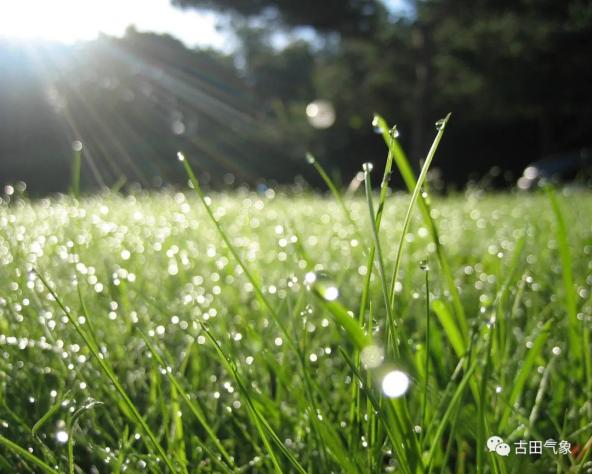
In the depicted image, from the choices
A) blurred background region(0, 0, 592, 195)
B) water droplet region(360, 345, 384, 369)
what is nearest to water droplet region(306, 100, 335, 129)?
blurred background region(0, 0, 592, 195)

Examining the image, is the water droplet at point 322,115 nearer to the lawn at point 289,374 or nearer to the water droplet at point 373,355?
the lawn at point 289,374

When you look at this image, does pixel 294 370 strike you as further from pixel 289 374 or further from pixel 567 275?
pixel 567 275

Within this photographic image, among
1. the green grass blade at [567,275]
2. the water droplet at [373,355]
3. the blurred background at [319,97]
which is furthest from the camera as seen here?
the blurred background at [319,97]

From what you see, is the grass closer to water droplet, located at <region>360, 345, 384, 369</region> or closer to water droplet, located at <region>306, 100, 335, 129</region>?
water droplet, located at <region>360, 345, 384, 369</region>

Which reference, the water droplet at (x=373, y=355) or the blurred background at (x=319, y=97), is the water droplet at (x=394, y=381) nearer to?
the water droplet at (x=373, y=355)

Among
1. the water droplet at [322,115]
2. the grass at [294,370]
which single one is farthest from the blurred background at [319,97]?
the grass at [294,370]

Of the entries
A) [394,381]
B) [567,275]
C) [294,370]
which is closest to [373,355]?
[394,381]

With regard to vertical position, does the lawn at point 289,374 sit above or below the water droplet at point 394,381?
below

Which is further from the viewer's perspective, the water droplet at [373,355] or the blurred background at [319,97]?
the blurred background at [319,97]

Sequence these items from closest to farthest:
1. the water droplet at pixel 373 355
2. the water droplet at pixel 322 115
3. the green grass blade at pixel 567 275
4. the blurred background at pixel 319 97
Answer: the water droplet at pixel 373 355
the green grass blade at pixel 567 275
the blurred background at pixel 319 97
the water droplet at pixel 322 115
